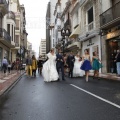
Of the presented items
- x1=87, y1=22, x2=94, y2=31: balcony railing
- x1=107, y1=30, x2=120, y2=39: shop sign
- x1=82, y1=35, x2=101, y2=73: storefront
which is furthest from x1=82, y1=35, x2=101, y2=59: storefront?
x1=107, y1=30, x2=120, y2=39: shop sign

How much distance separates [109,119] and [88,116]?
478mm

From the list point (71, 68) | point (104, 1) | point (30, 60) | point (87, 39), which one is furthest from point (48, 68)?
point (87, 39)

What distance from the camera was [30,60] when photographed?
69.2 feet

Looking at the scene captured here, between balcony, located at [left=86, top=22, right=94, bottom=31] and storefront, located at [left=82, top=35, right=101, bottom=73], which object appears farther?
balcony, located at [left=86, top=22, right=94, bottom=31]

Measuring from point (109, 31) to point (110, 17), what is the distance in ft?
4.15

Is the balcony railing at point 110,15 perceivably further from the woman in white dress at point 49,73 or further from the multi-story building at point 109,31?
the woman in white dress at point 49,73

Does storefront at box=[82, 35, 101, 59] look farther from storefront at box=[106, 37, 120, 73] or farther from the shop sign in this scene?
the shop sign

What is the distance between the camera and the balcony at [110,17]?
20516 mm

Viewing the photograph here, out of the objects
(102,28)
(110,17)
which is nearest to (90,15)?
(102,28)

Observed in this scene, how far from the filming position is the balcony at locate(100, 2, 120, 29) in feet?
A: 67.3

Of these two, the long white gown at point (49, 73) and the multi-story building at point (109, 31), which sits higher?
the multi-story building at point (109, 31)

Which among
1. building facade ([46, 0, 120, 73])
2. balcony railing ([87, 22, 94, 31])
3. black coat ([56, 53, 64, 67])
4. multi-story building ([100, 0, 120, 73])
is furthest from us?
balcony railing ([87, 22, 94, 31])

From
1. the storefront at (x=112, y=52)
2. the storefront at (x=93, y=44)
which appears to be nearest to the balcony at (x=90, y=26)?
the storefront at (x=93, y=44)

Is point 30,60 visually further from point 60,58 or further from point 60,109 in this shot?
point 60,109
